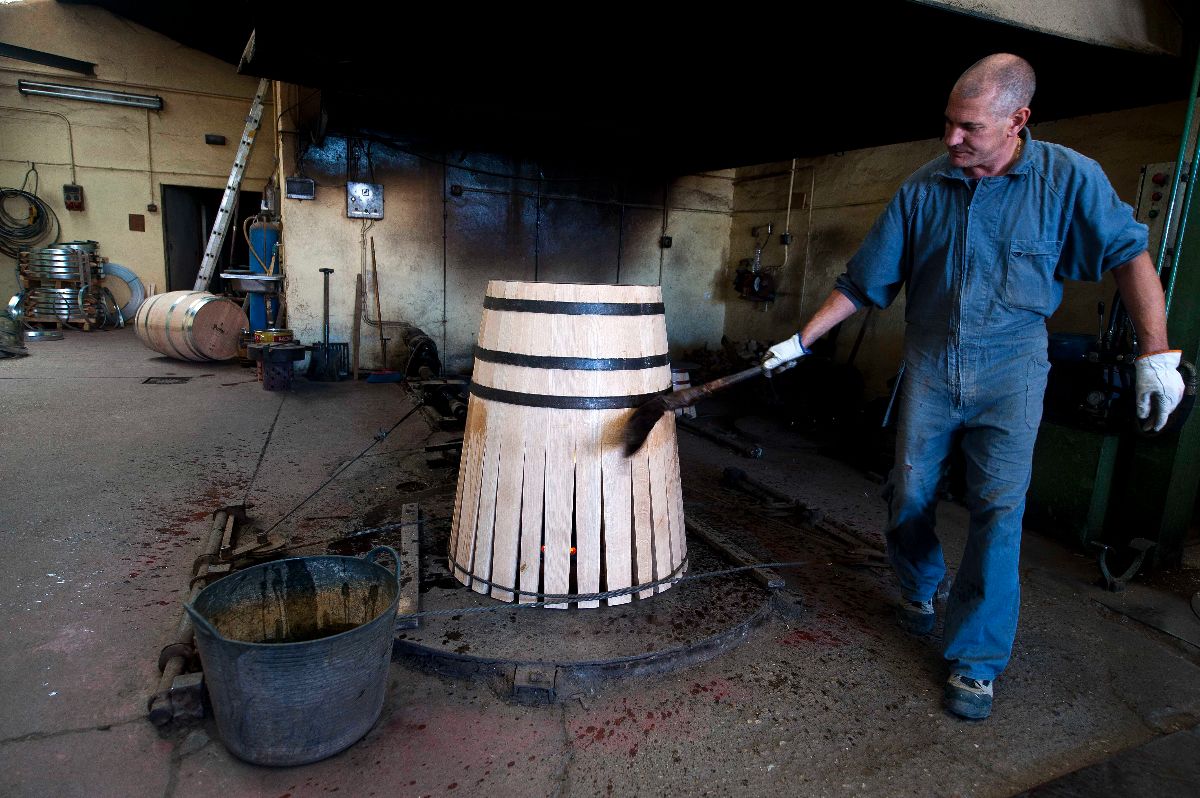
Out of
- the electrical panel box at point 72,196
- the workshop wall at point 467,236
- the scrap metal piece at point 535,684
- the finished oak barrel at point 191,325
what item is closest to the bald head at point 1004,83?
the scrap metal piece at point 535,684

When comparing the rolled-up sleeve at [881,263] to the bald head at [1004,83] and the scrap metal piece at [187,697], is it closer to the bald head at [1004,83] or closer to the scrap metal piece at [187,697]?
the bald head at [1004,83]

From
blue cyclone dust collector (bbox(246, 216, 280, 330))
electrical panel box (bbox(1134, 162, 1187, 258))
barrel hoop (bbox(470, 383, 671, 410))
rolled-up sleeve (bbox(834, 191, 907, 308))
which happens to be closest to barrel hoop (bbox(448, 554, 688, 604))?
barrel hoop (bbox(470, 383, 671, 410))

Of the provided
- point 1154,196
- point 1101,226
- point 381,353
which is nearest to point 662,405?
point 1101,226

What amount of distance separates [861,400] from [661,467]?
4978mm

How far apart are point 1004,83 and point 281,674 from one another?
269 centimetres

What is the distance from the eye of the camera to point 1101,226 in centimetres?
197

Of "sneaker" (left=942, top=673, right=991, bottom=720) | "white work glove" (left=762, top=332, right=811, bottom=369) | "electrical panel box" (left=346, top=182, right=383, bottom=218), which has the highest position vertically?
"electrical panel box" (left=346, top=182, right=383, bottom=218)

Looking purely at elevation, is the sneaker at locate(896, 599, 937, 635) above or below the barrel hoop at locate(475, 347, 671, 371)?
below

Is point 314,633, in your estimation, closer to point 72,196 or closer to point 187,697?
point 187,697

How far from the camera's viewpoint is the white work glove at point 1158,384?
2.00 metres

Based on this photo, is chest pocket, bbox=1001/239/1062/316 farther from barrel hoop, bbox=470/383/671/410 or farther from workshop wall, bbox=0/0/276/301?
workshop wall, bbox=0/0/276/301

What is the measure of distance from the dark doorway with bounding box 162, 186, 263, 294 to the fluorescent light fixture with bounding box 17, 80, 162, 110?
4.80ft

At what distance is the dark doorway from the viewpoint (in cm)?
1220

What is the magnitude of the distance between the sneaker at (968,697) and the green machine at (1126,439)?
1703mm
